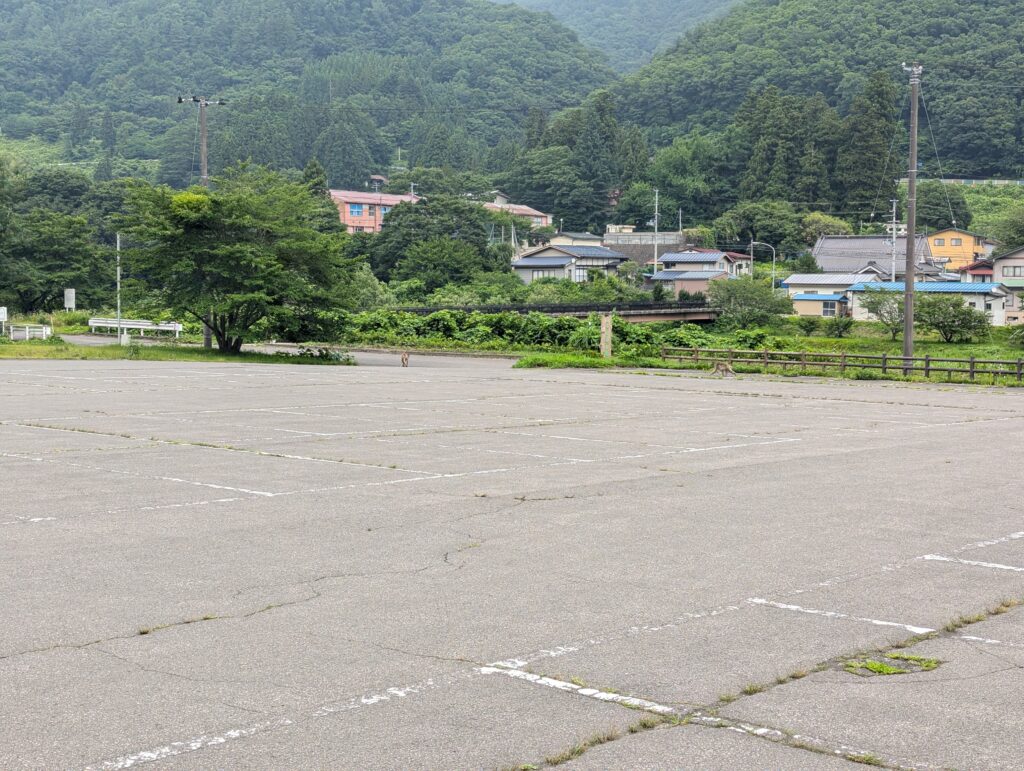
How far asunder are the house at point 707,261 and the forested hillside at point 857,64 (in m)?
51.2

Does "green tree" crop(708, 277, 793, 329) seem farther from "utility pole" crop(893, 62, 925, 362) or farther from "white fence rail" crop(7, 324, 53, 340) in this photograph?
"white fence rail" crop(7, 324, 53, 340)

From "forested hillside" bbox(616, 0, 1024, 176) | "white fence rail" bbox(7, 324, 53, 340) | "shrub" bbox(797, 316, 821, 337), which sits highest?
"forested hillside" bbox(616, 0, 1024, 176)

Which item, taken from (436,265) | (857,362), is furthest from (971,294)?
(857,362)

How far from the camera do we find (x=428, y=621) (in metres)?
6.94


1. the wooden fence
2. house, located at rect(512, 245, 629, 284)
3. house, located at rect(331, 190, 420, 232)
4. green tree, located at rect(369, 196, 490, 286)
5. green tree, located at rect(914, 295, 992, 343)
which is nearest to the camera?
the wooden fence

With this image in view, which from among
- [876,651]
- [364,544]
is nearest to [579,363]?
[364,544]

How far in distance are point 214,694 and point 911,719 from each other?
334 centimetres

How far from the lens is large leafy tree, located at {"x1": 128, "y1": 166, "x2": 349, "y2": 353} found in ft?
125

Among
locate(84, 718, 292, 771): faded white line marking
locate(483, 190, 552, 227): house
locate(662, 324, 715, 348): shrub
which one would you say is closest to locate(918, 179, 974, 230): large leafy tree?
locate(483, 190, 552, 227): house

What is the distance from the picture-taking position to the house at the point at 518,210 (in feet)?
443

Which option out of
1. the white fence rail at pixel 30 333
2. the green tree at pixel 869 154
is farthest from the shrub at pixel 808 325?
the green tree at pixel 869 154

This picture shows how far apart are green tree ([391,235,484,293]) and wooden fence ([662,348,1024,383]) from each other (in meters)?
50.9

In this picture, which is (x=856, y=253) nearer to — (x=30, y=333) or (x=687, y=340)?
(x=687, y=340)

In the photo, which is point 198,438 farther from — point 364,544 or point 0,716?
point 0,716
